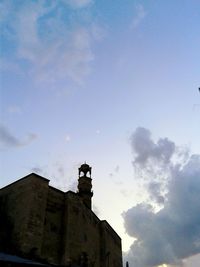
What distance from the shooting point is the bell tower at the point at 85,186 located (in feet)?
132

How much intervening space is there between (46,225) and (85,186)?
13.2m

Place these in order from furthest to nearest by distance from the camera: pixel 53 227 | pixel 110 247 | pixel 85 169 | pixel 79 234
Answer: pixel 85 169 → pixel 110 247 → pixel 79 234 → pixel 53 227

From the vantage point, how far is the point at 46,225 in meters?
28.1

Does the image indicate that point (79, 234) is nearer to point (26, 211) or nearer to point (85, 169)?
point (26, 211)

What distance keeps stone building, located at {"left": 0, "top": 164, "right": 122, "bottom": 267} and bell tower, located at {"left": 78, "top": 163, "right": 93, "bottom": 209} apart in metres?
3.98

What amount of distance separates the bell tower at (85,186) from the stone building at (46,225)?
3.98 meters

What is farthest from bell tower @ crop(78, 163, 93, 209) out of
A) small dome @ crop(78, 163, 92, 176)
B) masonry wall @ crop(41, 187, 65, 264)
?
masonry wall @ crop(41, 187, 65, 264)

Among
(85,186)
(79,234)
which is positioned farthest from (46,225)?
(85,186)

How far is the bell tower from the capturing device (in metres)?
40.1

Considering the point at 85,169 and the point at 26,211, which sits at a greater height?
the point at 85,169

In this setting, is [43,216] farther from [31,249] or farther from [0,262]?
[0,262]

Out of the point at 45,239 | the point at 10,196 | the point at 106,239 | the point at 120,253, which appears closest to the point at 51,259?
the point at 45,239

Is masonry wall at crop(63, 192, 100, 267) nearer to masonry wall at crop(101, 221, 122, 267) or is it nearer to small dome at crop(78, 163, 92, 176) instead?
masonry wall at crop(101, 221, 122, 267)

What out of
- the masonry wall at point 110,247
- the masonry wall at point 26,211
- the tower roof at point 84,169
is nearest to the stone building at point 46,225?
the masonry wall at point 26,211
